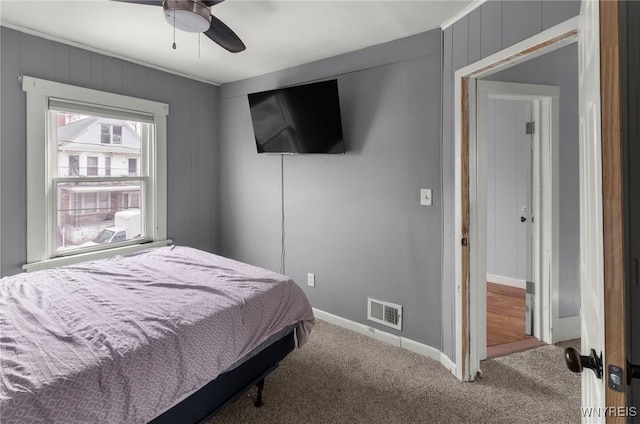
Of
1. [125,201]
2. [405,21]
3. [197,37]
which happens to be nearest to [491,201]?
[405,21]

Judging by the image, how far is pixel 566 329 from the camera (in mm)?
2760

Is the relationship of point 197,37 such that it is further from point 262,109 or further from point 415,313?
point 415,313

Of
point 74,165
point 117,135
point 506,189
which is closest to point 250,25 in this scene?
point 117,135

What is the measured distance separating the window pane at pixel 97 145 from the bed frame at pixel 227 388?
2285 millimetres

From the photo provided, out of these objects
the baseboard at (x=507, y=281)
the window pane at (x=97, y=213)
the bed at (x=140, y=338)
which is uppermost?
the window pane at (x=97, y=213)

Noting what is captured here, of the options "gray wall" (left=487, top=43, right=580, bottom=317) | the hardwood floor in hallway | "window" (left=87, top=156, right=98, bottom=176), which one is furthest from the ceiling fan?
the hardwood floor in hallway

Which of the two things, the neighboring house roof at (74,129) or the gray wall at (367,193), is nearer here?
the gray wall at (367,193)

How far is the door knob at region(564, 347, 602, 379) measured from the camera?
0.74 metres

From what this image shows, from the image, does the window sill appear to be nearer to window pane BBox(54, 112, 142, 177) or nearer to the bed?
the bed

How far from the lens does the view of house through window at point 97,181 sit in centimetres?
277

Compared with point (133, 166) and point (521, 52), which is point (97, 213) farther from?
point (521, 52)

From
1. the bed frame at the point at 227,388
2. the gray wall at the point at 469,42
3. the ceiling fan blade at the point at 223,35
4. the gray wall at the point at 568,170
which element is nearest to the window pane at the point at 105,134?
the ceiling fan blade at the point at 223,35

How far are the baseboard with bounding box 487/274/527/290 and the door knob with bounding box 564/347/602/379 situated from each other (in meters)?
3.97

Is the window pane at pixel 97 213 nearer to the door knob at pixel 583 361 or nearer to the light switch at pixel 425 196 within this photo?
the light switch at pixel 425 196
